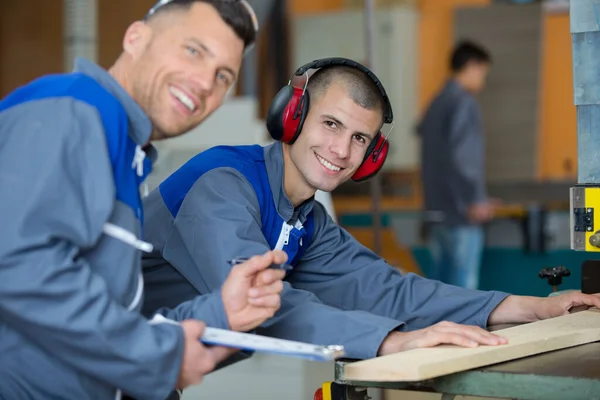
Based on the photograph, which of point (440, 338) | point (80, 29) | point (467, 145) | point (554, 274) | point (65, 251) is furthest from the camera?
point (467, 145)

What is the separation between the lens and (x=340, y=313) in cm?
Result: 157

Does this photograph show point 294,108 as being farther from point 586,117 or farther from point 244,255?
point 586,117

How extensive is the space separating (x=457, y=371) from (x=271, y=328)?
0.37 meters

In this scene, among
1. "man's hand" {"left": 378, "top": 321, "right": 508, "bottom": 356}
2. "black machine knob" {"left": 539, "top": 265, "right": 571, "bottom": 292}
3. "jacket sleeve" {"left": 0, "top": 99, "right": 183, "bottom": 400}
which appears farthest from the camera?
"black machine knob" {"left": 539, "top": 265, "right": 571, "bottom": 292}

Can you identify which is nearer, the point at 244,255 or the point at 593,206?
the point at 244,255

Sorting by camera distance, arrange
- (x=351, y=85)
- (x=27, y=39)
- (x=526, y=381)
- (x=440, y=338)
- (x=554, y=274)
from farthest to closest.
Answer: (x=27, y=39) < (x=554, y=274) < (x=351, y=85) < (x=440, y=338) < (x=526, y=381)

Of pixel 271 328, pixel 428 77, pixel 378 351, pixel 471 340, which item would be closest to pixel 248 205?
pixel 271 328

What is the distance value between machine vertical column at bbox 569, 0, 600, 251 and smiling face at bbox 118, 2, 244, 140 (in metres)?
0.79

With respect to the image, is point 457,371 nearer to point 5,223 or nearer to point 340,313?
point 340,313

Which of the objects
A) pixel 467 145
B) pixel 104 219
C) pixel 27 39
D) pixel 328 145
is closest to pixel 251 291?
pixel 104 219

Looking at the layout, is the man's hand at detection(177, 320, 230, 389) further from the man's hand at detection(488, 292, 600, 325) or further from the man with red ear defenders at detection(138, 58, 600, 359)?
the man's hand at detection(488, 292, 600, 325)

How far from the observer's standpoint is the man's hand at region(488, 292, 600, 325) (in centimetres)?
188

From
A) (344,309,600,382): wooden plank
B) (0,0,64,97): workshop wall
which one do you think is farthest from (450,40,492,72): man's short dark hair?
(344,309,600,382): wooden plank

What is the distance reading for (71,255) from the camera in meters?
1.18
